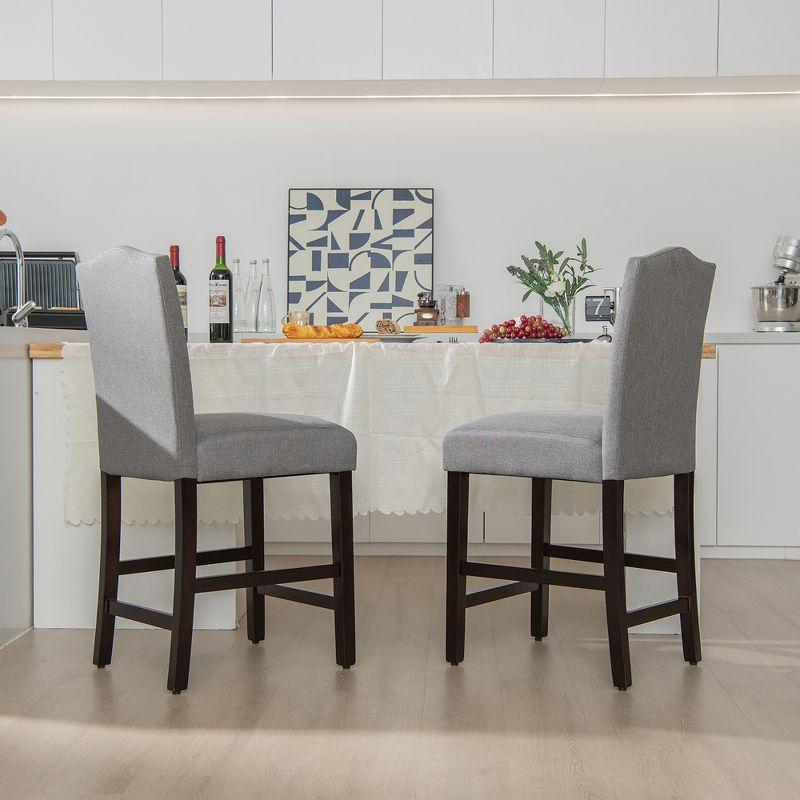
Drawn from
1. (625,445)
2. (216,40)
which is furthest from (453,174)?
(625,445)

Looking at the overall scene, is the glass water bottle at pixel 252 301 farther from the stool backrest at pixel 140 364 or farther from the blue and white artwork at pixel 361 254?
the stool backrest at pixel 140 364

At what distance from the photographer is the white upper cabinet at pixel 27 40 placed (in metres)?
4.14

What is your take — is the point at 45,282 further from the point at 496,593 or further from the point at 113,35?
the point at 496,593

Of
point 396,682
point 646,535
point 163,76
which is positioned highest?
point 163,76

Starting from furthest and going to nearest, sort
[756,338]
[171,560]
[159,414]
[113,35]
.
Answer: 1. [113,35]
2. [756,338]
3. [171,560]
4. [159,414]

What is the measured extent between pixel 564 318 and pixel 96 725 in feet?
5.39

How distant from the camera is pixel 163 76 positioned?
414cm

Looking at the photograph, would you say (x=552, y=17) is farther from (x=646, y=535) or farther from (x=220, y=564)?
(x=220, y=564)

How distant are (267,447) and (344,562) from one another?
0.34 meters

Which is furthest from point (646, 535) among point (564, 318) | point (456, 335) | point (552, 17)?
point (552, 17)

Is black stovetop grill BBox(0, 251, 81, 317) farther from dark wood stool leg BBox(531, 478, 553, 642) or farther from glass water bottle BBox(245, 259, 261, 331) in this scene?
dark wood stool leg BBox(531, 478, 553, 642)

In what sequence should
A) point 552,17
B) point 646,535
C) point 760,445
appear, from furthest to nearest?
1. point 552,17
2. point 760,445
3. point 646,535

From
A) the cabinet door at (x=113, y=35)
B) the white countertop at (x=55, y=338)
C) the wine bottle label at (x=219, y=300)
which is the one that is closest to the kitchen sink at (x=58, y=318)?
the white countertop at (x=55, y=338)

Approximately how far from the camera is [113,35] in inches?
163
